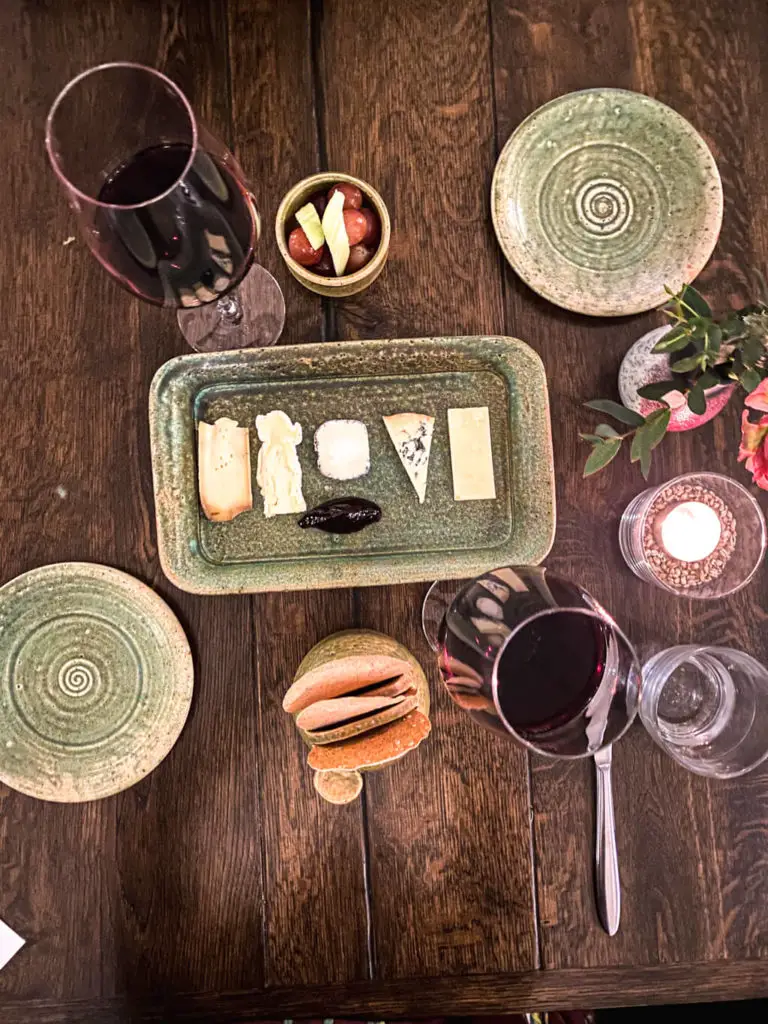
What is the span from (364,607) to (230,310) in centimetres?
38

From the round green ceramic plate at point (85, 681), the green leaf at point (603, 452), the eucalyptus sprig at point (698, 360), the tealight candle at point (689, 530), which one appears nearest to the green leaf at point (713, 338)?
the eucalyptus sprig at point (698, 360)

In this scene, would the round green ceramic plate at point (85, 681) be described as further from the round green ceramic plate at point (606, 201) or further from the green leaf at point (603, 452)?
the round green ceramic plate at point (606, 201)

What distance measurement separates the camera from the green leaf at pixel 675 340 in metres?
0.66

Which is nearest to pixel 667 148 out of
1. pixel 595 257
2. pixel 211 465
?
pixel 595 257

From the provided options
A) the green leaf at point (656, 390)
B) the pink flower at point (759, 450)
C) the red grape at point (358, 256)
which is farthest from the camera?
the red grape at point (358, 256)

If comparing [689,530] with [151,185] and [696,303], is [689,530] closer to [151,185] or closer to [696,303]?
[696,303]

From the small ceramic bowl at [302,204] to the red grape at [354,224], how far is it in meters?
0.02

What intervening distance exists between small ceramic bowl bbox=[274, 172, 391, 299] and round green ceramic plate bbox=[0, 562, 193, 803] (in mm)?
394

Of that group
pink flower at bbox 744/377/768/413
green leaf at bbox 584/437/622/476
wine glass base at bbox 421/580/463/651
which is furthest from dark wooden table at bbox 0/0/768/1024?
pink flower at bbox 744/377/768/413

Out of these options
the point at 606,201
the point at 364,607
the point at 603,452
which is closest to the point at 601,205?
the point at 606,201

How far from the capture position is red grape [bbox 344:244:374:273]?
81cm

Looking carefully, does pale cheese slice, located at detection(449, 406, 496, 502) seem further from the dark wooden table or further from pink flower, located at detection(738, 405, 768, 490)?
pink flower, located at detection(738, 405, 768, 490)

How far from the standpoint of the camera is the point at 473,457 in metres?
0.86

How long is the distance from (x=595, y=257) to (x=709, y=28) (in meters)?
0.31
